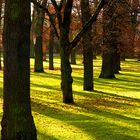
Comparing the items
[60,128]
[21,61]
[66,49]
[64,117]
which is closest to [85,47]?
[66,49]

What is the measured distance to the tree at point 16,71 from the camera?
8.87 m

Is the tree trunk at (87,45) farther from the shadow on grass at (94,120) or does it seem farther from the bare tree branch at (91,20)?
the shadow on grass at (94,120)

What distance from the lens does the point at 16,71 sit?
8.95 meters

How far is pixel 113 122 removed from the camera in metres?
14.1

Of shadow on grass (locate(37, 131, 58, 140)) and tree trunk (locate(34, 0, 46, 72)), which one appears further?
tree trunk (locate(34, 0, 46, 72))

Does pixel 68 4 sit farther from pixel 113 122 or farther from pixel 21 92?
pixel 21 92

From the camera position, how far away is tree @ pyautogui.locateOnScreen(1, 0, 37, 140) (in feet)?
29.1

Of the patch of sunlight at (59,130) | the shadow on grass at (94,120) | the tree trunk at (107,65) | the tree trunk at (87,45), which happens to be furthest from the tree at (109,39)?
the patch of sunlight at (59,130)

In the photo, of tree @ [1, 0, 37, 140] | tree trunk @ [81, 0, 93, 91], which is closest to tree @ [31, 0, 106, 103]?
tree trunk @ [81, 0, 93, 91]

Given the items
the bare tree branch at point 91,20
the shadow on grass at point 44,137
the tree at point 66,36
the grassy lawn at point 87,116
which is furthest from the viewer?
the tree at point 66,36

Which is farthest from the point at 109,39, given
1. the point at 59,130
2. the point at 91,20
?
the point at 59,130

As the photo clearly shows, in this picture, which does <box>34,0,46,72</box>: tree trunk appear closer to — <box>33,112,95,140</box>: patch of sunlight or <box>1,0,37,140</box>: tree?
<box>33,112,95,140</box>: patch of sunlight

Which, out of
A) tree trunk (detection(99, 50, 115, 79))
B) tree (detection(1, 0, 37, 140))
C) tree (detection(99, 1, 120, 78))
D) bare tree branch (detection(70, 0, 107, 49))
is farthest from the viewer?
tree trunk (detection(99, 50, 115, 79))

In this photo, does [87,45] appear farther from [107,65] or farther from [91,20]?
[107,65]
